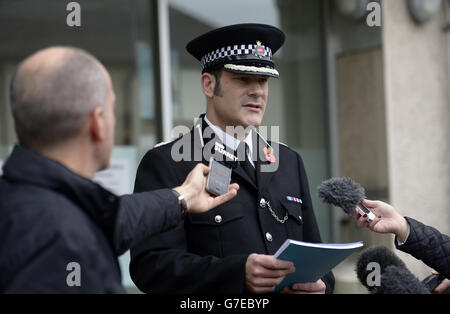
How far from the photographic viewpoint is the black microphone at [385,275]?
1816 mm

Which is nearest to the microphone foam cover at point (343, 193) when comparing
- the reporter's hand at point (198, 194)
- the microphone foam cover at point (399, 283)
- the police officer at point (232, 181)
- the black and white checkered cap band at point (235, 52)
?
the police officer at point (232, 181)

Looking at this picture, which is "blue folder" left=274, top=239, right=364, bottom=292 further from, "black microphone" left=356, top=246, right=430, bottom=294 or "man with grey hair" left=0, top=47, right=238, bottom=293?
"man with grey hair" left=0, top=47, right=238, bottom=293

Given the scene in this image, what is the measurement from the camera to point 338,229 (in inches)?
254

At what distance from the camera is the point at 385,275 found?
1883mm

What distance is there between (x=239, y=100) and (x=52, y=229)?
52.8 inches

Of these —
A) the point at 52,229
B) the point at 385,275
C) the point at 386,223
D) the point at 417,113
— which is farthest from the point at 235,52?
the point at 417,113

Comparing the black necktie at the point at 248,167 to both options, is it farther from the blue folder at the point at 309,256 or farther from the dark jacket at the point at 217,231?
the blue folder at the point at 309,256

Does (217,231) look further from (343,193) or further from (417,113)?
(417,113)

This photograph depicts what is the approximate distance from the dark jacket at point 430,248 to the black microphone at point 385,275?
246 millimetres

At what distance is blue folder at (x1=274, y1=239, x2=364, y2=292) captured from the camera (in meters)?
2.06

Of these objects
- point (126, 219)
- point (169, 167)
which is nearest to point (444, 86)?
point (169, 167)

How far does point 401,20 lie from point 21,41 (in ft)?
10.6

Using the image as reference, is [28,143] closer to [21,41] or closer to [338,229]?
[21,41]

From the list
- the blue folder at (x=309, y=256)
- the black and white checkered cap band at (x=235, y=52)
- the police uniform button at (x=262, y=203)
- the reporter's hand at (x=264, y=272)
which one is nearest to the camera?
the blue folder at (x=309, y=256)
